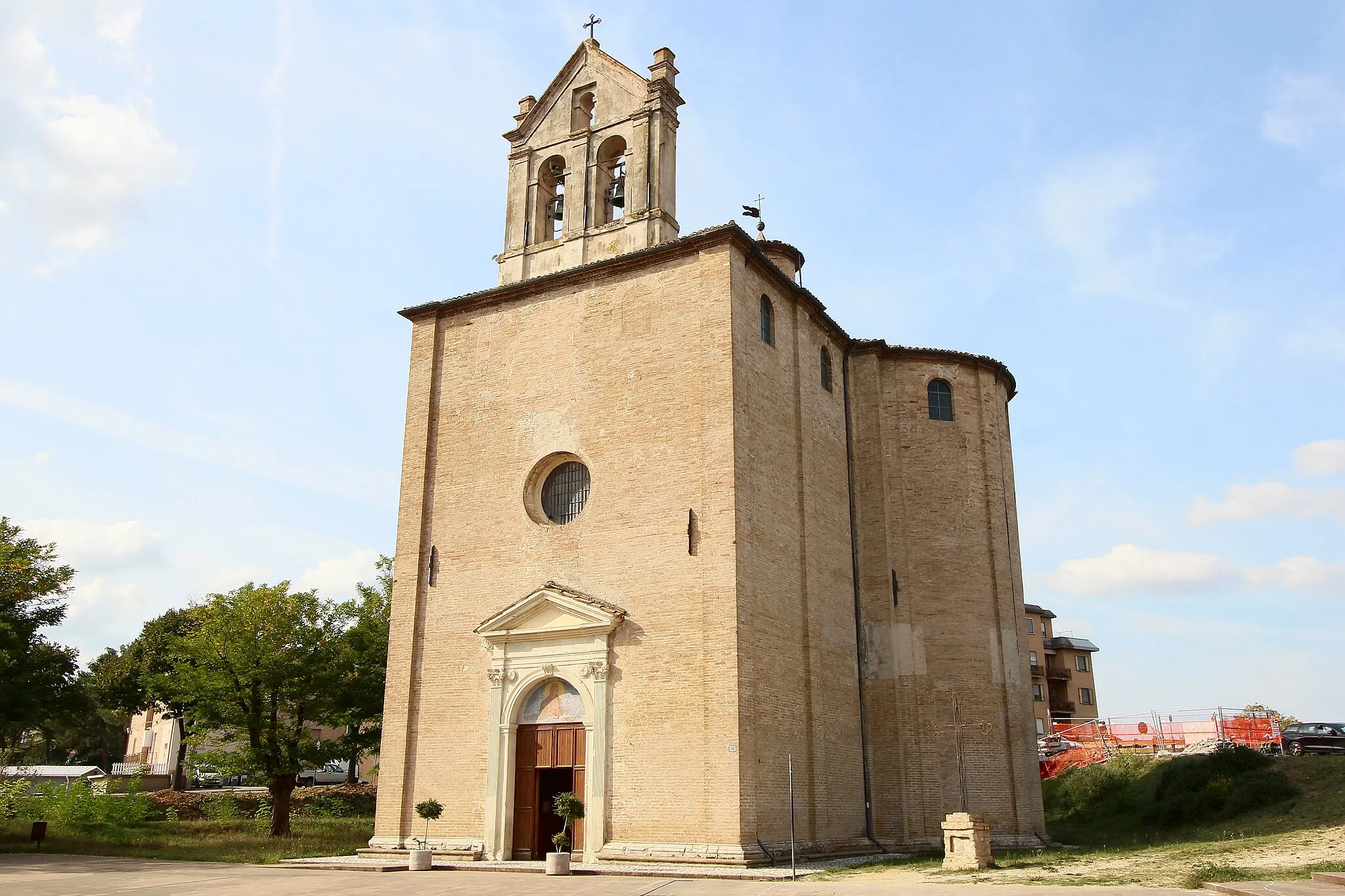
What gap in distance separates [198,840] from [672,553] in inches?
683

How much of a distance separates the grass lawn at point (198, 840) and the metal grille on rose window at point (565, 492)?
29.3 ft

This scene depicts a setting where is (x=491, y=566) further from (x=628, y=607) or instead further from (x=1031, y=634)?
(x=1031, y=634)

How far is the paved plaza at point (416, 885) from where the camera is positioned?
1411 cm

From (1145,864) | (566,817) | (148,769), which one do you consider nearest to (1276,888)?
(1145,864)

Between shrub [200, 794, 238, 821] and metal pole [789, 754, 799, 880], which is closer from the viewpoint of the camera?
metal pole [789, 754, 799, 880]

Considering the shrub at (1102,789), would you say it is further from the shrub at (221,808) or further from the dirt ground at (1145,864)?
the shrub at (221,808)

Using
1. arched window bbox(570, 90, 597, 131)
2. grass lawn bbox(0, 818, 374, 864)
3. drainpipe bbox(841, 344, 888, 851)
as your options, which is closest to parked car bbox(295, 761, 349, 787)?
grass lawn bbox(0, 818, 374, 864)

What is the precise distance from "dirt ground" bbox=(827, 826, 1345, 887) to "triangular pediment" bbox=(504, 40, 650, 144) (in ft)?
53.6

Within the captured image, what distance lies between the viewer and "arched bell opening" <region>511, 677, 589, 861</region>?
766 inches

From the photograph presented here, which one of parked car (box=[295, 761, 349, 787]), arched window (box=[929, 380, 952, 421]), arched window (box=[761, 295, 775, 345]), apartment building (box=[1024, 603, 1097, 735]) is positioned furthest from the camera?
apartment building (box=[1024, 603, 1097, 735])

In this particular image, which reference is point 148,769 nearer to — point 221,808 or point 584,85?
point 221,808

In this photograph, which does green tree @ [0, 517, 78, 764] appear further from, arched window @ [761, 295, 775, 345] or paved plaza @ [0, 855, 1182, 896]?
arched window @ [761, 295, 775, 345]

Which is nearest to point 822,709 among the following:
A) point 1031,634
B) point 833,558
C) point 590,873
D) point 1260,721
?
point 833,558

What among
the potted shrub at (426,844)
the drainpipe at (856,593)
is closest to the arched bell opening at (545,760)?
the potted shrub at (426,844)
